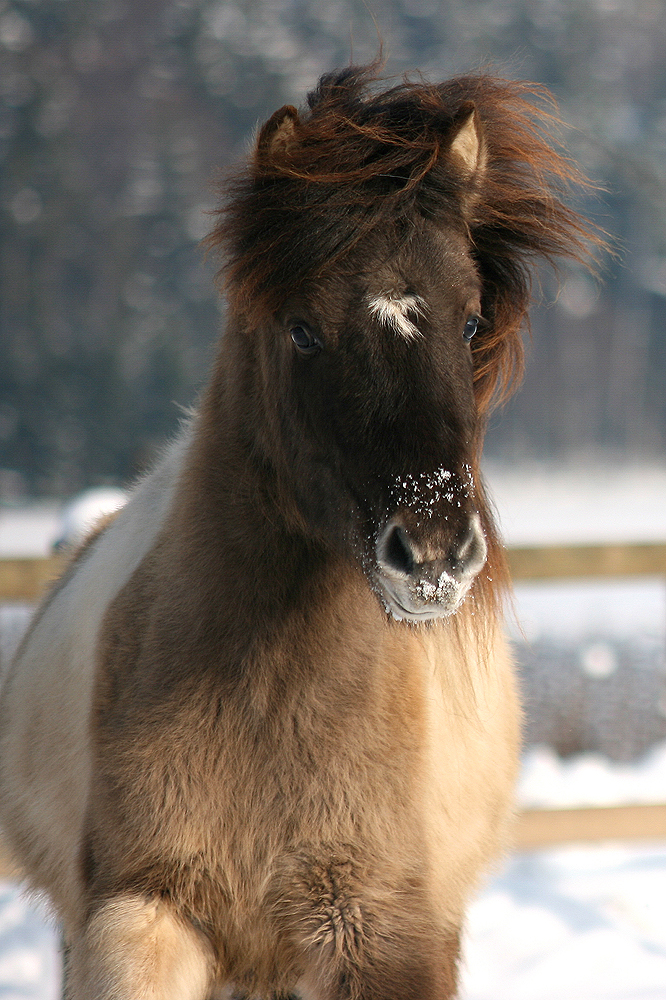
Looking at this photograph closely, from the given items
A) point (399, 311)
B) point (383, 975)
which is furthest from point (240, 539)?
point (383, 975)

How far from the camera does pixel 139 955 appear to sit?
196cm

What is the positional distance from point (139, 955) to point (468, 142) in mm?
1768

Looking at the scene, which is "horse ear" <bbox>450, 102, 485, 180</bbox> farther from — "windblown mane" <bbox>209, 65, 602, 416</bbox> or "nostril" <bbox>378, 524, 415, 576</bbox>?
"nostril" <bbox>378, 524, 415, 576</bbox>

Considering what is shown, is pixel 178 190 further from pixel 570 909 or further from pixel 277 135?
pixel 277 135

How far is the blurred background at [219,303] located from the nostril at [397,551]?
323 centimetres

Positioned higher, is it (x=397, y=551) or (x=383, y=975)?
(x=397, y=551)

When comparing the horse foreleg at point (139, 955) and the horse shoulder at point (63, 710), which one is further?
the horse shoulder at point (63, 710)

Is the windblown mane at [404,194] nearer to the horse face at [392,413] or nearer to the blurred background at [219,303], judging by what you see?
the horse face at [392,413]

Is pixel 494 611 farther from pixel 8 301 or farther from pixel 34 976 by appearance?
pixel 8 301

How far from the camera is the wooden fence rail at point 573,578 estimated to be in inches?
165

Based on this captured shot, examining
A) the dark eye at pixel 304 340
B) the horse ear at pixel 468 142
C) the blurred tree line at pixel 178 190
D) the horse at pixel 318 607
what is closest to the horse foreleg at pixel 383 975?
the horse at pixel 318 607

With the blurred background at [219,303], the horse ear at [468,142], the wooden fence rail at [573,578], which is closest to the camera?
the horse ear at [468,142]

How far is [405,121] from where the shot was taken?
2.09 meters

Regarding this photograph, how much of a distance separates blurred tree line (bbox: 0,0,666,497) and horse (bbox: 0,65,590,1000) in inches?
586
